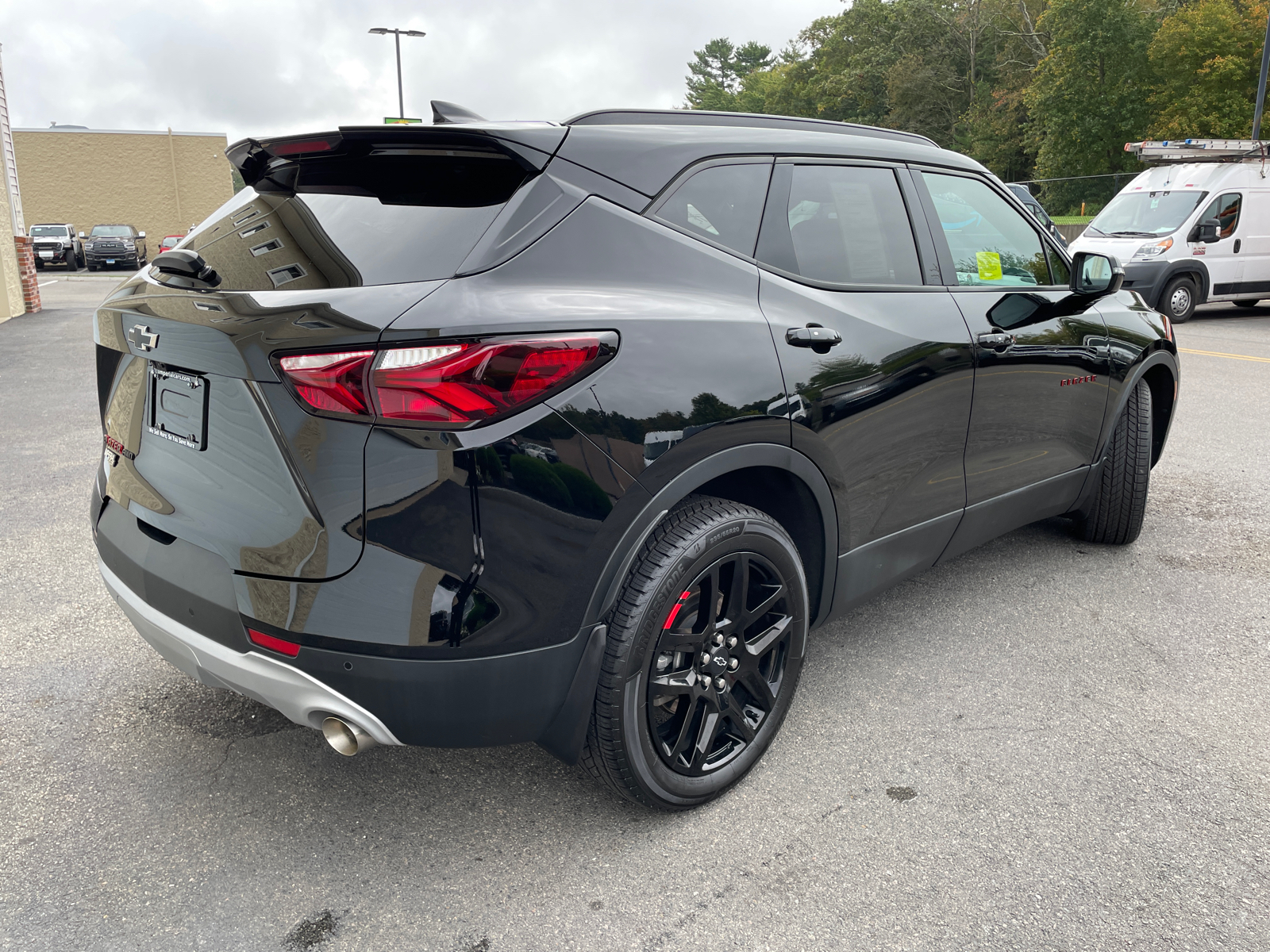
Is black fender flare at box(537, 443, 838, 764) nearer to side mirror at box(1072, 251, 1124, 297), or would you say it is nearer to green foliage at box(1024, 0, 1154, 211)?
side mirror at box(1072, 251, 1124, 297)

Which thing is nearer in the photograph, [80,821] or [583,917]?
[583,917]

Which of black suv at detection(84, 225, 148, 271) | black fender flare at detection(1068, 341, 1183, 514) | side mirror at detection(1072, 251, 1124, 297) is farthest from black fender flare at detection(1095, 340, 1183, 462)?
black suv at detection(84, 225, 148, 271)

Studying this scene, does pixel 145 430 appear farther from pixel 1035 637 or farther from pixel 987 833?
pixel 1035 637

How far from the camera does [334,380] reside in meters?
1.84

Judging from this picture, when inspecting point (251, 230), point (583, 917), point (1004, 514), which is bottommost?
point (583, 917)

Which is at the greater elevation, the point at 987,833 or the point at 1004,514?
the point at 1004,514

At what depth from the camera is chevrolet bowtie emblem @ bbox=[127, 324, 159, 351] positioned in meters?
2.17

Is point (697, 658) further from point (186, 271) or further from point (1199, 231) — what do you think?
point (1199, 231)

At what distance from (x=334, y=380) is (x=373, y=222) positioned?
0.49 m

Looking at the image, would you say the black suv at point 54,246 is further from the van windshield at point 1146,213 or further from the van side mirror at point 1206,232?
the van side mirror at point 1206,232

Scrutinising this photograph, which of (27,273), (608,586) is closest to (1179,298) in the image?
Answer: (608,586)

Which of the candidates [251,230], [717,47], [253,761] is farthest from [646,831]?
[717,47]

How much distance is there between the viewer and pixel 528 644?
199 centimetres

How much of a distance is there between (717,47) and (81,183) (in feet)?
229
